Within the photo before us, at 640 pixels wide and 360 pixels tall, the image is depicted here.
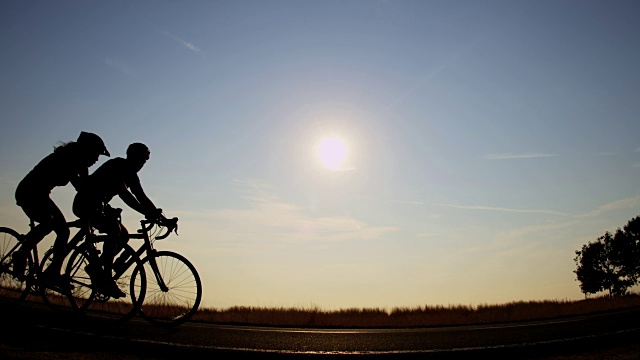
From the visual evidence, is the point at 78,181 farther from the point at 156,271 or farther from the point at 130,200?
the point at 156,271

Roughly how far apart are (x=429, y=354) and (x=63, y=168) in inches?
230

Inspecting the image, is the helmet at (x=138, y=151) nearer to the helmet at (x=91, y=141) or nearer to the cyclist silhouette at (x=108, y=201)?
the cyclist silhouette at (x=108, y=201)

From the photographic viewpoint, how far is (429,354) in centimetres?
A: 416

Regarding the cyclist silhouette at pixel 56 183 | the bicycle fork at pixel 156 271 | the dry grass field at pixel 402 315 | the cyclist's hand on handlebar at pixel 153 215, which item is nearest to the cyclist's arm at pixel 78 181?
the cyclist silhouette at pixel 56 183

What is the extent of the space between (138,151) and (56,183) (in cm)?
133

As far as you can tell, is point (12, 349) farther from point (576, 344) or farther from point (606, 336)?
point (606, 336)

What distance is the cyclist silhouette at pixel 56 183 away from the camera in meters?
6.07

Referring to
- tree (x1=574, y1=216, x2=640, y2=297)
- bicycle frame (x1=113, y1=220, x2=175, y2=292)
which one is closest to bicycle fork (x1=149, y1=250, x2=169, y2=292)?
bicycle frame (x1=113, y1=220, x2=175, y2=292)

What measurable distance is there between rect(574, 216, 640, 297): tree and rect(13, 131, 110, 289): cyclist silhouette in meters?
62.2

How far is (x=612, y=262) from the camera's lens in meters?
53.2

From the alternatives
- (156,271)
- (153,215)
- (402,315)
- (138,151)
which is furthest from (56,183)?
(402,315)

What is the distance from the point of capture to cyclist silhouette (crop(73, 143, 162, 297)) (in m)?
6.12

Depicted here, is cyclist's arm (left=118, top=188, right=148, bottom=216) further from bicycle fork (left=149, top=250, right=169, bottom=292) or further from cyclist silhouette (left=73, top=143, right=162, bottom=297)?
bicycle fork (left=149, top=250, right=169, bottom=292)

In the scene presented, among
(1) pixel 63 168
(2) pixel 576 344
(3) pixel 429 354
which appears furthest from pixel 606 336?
(1) pixel 63 168
